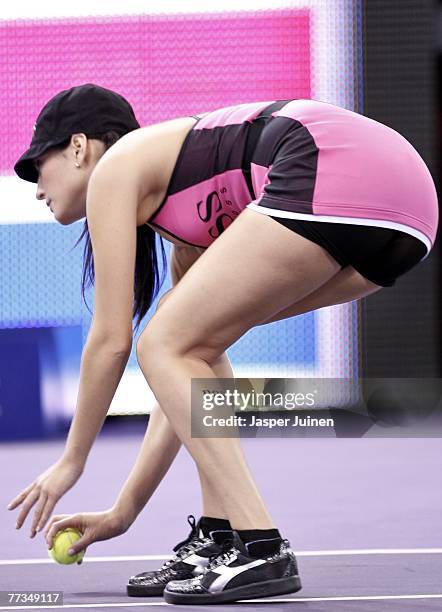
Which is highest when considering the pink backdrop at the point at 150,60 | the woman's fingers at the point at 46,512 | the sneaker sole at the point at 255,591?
the pink backdrop at the point at 150,60

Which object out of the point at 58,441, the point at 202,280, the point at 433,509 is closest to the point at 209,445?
the point at 202,280

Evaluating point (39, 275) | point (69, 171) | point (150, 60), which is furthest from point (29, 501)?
point (150, 60)

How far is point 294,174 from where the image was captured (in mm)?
1726

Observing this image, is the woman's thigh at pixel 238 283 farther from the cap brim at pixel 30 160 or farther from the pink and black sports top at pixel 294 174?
the cap brim at pixel 30 160

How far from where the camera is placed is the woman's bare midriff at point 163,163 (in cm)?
182

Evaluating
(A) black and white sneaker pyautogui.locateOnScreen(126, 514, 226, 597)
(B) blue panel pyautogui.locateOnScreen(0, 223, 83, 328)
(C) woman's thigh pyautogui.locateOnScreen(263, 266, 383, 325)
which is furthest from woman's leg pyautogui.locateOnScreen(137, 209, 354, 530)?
(B) blue panel pyautogui.locateOnScreen(0, 223, 83, 328)

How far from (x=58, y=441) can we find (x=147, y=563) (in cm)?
250

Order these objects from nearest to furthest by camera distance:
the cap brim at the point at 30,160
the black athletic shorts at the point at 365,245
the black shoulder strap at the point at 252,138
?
the black athletic shorts at the point at 365,245 < the black shoulder strap at the point at 252,138 < the cap brim at the point at 30,160

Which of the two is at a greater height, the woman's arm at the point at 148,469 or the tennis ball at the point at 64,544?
the woman's arm at the point at 148,469

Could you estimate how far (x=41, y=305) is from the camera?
4.89 metres

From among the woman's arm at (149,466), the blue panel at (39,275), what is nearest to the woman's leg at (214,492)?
the woman's arm at (149,466)

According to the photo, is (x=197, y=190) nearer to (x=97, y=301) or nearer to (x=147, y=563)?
(x=97, y=301)

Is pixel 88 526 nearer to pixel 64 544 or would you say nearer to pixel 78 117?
pixel 64 544

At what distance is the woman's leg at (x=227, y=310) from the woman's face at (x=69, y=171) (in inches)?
11.3
